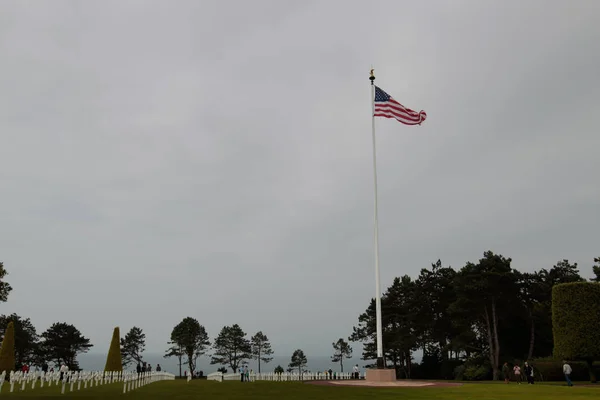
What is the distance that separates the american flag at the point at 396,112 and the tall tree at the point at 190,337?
58699 mm

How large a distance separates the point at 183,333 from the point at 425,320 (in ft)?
134

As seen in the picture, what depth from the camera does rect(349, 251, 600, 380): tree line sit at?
48594 millimetres

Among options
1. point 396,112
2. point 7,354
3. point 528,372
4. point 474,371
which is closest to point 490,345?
point 474,371

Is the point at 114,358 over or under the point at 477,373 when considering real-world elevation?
over

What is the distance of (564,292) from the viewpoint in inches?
1423

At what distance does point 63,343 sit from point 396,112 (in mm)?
73834

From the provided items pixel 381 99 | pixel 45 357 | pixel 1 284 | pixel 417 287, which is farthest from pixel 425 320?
pixel 45 357

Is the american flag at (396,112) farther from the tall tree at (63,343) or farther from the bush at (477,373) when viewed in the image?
the tall tree at (63,343)

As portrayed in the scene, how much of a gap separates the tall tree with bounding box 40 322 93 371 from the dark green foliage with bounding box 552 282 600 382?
242ft

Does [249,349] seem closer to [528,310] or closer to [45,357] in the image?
[45,357]

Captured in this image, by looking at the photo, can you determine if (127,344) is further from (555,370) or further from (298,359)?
(555,370)

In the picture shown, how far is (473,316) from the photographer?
171 feet

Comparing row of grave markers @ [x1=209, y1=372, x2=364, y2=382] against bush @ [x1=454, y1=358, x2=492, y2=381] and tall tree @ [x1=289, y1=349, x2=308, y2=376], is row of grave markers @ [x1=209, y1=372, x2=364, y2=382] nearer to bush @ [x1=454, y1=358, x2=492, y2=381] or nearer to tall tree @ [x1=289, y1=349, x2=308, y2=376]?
bush @ [x1=454, y1=358, x2=492, y2=381]

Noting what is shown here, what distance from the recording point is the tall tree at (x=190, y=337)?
262 ft
